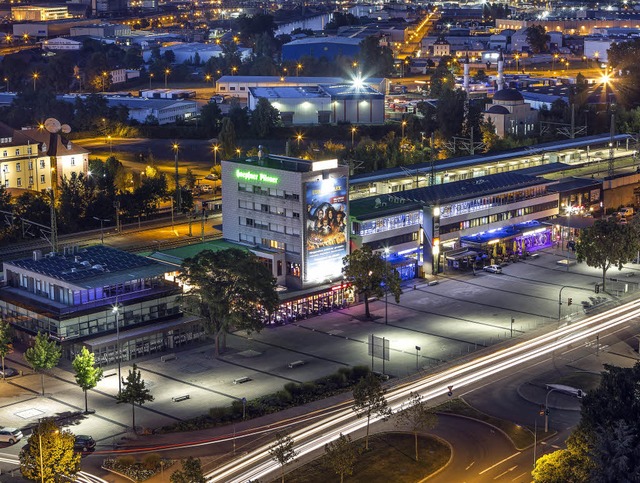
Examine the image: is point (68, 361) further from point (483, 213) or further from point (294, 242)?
point (483, 213)

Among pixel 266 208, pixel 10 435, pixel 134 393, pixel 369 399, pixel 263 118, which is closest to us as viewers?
pixel 369 399

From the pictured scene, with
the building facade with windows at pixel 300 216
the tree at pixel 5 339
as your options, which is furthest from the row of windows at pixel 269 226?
the tree at pixel 5 339

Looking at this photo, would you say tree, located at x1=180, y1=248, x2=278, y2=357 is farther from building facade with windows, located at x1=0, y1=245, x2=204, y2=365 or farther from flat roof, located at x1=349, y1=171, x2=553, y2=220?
flat roof, located at x1=349, y1=171, x2=553, y2=220

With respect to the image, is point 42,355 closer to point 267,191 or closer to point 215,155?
point 267,191

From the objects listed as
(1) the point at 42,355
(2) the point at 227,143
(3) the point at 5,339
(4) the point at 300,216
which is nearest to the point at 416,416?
(1) the point at 42,355

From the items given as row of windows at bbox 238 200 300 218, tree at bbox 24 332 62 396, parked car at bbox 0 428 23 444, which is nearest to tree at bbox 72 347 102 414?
tree at bbox 24 332 62 396
